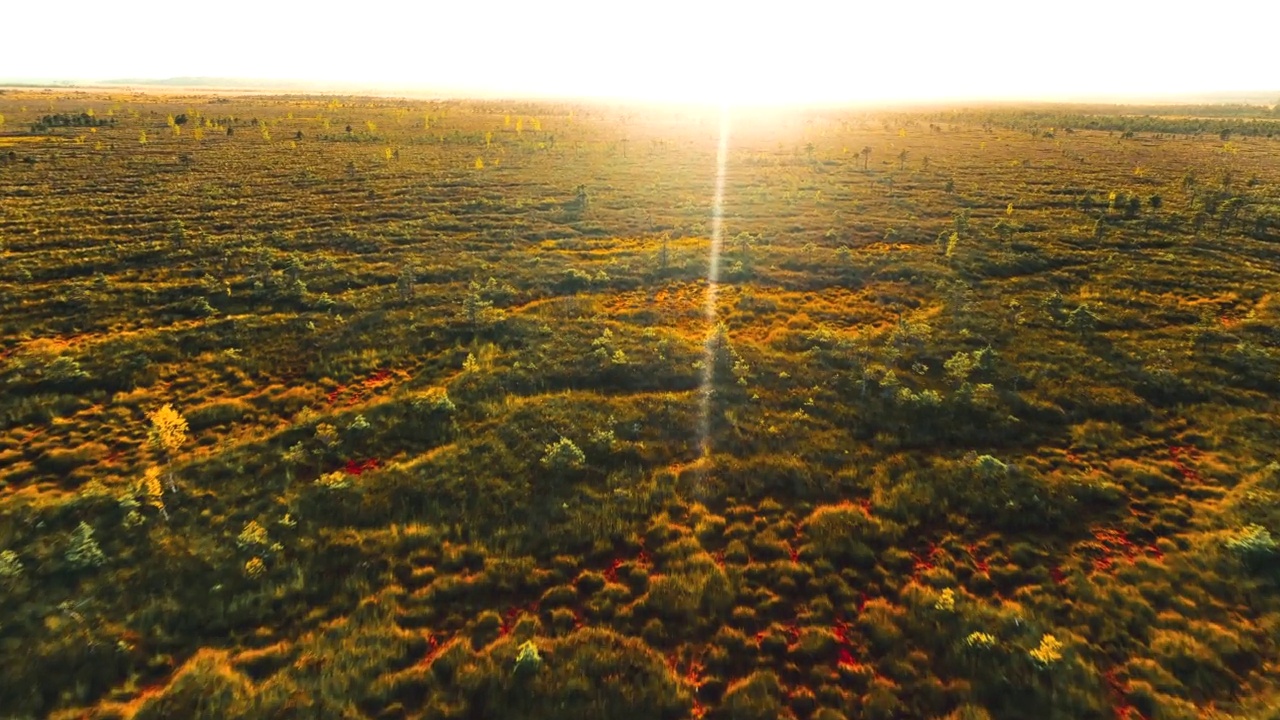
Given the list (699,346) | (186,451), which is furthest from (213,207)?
(699,346)

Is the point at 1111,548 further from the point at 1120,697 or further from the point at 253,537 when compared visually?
the point at 253,537

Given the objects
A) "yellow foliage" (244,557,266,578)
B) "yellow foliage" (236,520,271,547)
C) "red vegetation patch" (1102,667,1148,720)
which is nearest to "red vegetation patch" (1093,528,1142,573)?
"red vegetation patch" (1102,667,1148,720)

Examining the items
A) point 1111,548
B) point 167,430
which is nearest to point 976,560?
point 1111,548

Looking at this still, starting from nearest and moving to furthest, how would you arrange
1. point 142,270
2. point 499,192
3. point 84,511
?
point 84,511 < point 142,270 < point 499,192

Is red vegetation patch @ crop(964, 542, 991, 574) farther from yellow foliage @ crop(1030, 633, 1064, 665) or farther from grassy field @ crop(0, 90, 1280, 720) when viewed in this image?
yellow foliage @ crop(1030, 633, 1064, 665)

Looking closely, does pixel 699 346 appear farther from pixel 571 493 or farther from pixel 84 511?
pixel 84 511

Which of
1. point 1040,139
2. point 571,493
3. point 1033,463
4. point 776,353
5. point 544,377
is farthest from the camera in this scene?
point 1040,139
